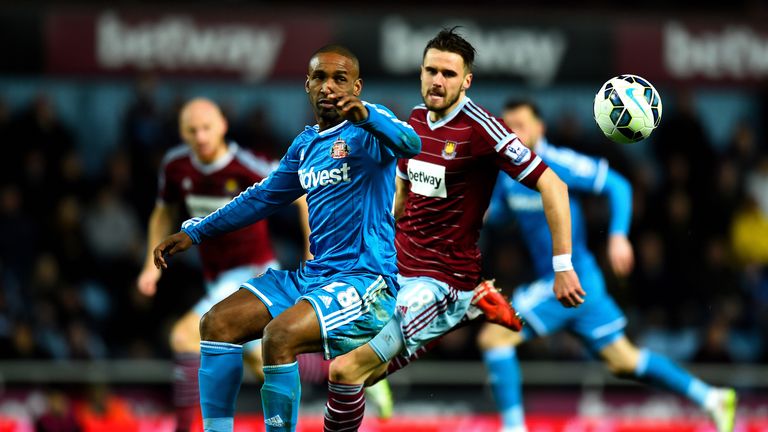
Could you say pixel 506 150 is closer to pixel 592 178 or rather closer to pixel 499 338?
pixel 592 178

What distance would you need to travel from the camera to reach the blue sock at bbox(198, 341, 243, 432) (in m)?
5.75

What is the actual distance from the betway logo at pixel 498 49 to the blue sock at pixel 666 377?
555 centimetres

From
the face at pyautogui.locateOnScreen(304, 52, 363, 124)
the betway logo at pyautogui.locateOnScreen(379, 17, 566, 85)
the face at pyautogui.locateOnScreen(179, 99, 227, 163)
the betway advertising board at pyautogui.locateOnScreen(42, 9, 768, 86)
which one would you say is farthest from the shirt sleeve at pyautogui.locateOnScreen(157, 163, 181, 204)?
the betway logo at pyautogui.locateOnScreen(379, 17, 566, 85)

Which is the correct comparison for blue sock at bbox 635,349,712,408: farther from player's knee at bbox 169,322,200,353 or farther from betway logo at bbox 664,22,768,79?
betway logo at bbox 664,22,768,79

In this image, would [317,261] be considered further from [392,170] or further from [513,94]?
[513,94]

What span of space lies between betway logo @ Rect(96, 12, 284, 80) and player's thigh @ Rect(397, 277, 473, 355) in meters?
7.06

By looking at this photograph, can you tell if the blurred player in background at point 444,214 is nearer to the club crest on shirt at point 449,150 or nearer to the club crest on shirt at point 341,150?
the club crest on shirt at point 449,150

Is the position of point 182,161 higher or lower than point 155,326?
higher

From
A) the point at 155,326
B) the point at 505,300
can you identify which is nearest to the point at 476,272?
the point at 505,300

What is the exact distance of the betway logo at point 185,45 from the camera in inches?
509

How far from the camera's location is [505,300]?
6.66 metres

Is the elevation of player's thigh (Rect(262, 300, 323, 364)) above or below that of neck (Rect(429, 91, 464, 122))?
below

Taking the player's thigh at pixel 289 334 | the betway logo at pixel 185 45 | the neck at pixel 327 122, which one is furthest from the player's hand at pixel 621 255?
the betway logo at pixel 185 45

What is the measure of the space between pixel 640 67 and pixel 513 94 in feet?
4.68
